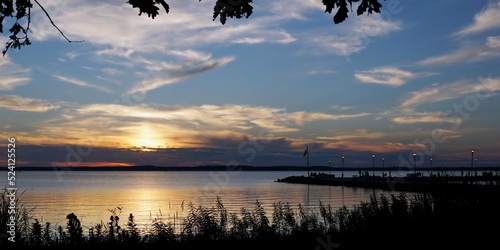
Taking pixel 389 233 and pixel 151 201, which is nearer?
pixel 389 233

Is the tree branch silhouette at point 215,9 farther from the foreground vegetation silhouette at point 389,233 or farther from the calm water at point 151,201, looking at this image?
the calm water at point 151,201

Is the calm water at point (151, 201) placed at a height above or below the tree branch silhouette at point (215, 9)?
below

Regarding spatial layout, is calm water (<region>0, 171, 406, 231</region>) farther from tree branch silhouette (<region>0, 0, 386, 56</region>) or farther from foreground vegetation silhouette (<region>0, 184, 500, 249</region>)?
tree branch silhouette (<region>0, 0, 386, 56</region>)

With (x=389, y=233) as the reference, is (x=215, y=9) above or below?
above

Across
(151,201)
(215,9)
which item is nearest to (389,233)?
(215,9)

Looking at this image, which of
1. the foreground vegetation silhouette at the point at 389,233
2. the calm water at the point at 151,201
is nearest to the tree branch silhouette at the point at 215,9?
the foreground vegetation silhouette at the point at 389,233

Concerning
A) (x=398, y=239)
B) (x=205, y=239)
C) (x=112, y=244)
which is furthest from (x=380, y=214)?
(x=112, y=244)

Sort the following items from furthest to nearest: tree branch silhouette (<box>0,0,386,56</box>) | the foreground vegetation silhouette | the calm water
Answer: the calm water → the foreground vegetation silhouette → tree branch silhouette (<box>0,0,386,56</box>)

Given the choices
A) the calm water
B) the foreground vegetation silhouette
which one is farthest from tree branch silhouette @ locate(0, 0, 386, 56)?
the calm water

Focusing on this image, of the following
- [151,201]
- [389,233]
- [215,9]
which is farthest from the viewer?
[151,201]

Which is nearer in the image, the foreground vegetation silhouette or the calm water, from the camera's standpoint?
the foreground vegetation silhouette

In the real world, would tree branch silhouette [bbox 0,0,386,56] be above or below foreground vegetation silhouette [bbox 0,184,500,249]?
above

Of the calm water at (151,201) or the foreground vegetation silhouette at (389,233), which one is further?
the calm water at (151,201)

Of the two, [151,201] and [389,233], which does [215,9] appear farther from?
[151,201]
